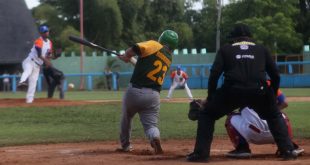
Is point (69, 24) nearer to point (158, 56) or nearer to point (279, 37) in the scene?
point (279, 37)

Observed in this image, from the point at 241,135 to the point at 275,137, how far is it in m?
0.71

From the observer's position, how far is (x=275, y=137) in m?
8.81

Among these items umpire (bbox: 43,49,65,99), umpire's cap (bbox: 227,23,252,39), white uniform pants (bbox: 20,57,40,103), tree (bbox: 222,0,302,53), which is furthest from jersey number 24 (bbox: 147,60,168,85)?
tree (bbox: 222,0,302,53)

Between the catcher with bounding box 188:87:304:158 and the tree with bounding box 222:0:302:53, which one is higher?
the tree with bounding box 222:0:302:53

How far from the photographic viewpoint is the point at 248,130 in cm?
934

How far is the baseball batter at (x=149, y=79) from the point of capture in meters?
9.72

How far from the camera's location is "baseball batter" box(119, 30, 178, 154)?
31.9 ft

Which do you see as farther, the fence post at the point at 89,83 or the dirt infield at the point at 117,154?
the fence post at the point at 89,83

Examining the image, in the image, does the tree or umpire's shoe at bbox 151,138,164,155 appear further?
the tree

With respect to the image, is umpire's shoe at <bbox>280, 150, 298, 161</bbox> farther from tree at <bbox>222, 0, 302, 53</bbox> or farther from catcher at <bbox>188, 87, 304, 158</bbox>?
tree at <bbox>222, 0, 302, 53</bbox>

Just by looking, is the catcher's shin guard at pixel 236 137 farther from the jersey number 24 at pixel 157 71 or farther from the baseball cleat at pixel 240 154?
the jersey number 24 at pixel 157 71

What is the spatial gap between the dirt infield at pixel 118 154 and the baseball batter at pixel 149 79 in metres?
0.49

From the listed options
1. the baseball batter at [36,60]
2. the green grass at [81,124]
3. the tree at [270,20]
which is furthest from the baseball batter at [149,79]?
the tree at [270,20]

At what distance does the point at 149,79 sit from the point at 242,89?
1815mm
